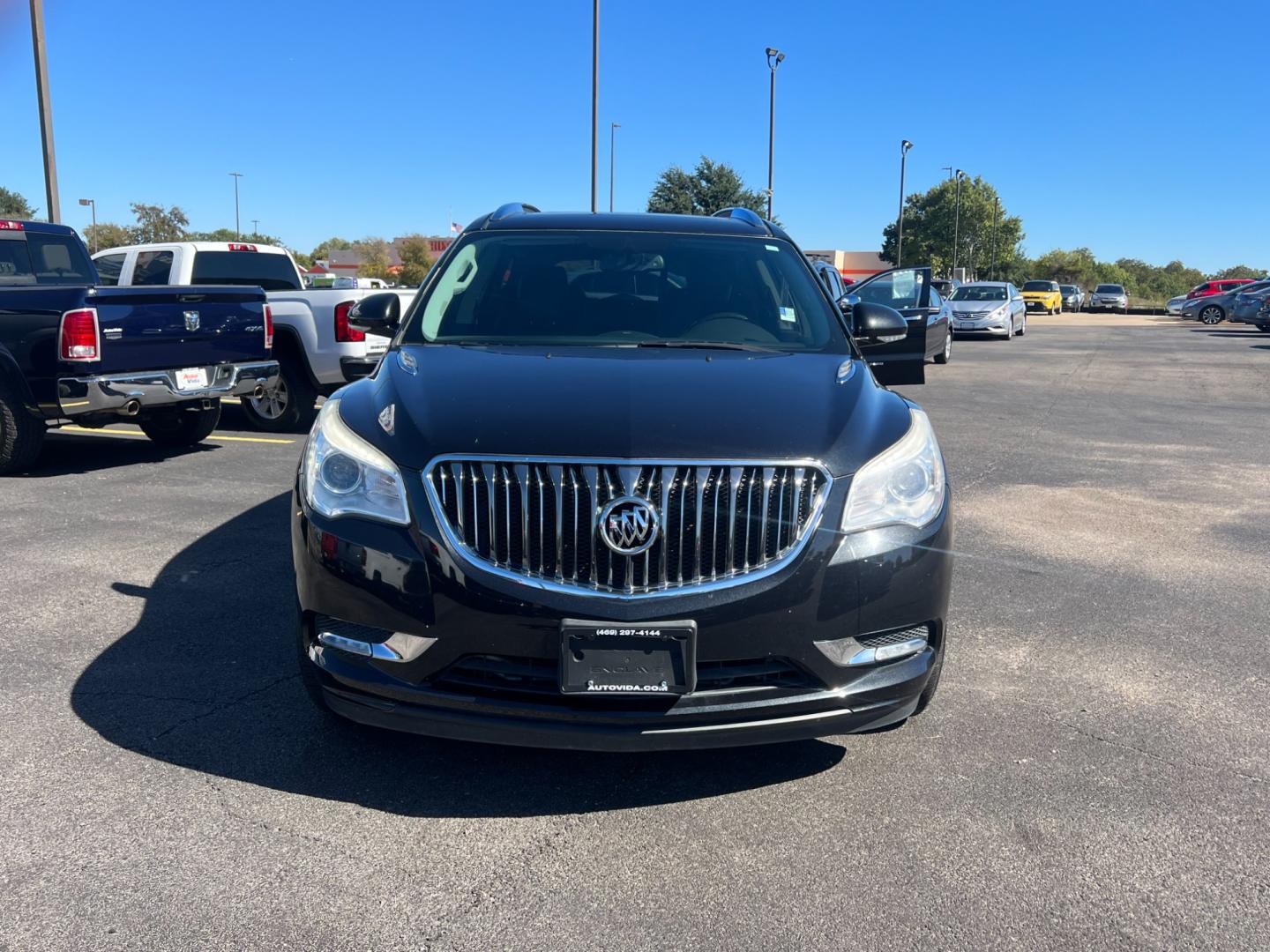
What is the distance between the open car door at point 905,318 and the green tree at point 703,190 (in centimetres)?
3340

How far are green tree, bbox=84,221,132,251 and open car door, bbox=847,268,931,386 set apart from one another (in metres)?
73.9

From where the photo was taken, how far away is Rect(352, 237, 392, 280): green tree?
80625 mm

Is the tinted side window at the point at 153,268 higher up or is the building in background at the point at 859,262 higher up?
the building in background at the point at 859,262

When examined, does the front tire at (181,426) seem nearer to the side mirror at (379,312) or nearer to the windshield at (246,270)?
the windshield at (246,270)

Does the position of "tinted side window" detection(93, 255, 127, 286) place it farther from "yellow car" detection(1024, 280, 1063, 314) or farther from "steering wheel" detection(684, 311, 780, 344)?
"yellow car" detection(1024, 280, 1063, 314)

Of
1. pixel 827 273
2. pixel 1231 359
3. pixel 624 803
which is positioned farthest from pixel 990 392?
pixel 624 803

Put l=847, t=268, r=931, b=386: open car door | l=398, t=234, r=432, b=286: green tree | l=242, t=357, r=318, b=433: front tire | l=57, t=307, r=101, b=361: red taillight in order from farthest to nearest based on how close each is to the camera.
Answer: l=398, t=234, r=432, b=286: green tree, l=242, t=357, r=318, b=433: front tire, l=57, t=307, r=101, b=361: red taillight, l=847, t=268, r=931, b=386: open car door

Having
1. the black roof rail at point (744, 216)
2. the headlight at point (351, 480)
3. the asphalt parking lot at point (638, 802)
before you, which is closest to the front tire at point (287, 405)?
the asphalt parking lot at point (638, 802)

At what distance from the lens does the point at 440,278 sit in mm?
4504

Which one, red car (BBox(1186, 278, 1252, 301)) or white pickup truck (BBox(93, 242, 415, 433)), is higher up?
red car (BBox(1186, 278, 1252, 301))

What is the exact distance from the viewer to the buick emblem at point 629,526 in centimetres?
279

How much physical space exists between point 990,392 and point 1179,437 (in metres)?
4.47

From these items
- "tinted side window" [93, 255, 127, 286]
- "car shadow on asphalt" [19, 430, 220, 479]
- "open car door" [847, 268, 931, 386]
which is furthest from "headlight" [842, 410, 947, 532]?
"tinted side window" [93, 255, 127, 286]

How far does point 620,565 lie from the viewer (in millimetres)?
2812
